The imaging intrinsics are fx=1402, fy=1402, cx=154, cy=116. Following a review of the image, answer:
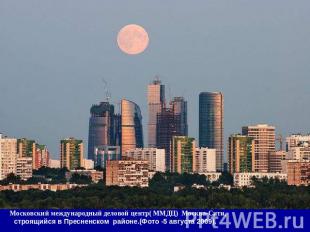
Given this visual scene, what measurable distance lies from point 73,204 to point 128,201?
11.7m

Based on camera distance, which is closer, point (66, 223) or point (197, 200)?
point (66, 223)

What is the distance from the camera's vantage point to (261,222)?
5544 cm

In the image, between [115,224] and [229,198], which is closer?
[115,224]

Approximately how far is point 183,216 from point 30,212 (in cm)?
615

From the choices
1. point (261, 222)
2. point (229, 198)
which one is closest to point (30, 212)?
point (261, 222)

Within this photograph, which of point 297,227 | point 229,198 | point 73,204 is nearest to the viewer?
point 297,227

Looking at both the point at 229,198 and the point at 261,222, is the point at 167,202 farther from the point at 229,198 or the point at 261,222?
the point at 261,222

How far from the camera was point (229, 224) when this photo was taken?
55.5 m

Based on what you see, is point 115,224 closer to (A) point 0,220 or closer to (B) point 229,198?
(A) point 0,220

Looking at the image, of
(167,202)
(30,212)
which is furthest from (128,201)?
(30,212)

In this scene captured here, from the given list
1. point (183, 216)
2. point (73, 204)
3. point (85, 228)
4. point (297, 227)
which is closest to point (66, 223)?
point (85, 228)

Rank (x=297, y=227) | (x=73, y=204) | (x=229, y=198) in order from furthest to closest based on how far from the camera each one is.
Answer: (x=229, y=198) → (x=73, y=204) → (x=297, y=227)

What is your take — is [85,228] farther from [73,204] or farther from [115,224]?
[73,204]

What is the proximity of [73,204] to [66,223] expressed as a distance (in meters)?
117
